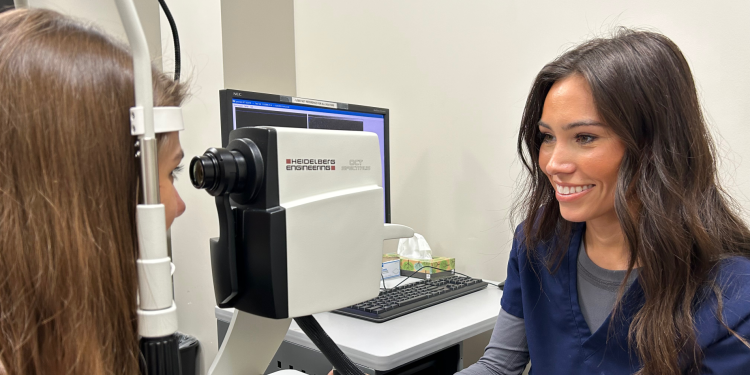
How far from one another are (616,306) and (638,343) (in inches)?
3.4

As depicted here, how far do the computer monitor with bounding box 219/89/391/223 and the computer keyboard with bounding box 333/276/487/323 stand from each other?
0.73 ft

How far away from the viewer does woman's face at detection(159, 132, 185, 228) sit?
0.55 m

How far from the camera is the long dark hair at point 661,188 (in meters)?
0.91

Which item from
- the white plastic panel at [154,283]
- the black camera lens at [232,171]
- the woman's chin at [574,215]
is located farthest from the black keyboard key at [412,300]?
the white plastic panel at [154,283]

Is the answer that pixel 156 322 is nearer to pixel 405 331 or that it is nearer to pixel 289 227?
pixel 289 227

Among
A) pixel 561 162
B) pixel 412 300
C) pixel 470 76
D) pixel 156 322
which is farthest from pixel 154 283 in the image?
pixel 470 76

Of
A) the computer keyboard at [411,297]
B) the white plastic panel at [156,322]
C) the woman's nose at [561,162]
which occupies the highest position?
the woman's nose at [561,162]

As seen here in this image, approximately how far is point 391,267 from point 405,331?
1.79 ft

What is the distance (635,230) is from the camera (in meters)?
0.97

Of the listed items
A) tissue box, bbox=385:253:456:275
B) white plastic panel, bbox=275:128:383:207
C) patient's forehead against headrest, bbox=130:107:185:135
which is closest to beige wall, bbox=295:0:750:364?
tissue box, bbox=385:253:456:275

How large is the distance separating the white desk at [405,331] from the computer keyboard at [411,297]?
15 millimetres

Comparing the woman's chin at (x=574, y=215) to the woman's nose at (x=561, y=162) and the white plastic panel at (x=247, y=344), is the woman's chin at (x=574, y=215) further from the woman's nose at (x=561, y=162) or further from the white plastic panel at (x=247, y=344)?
the white plastic panel at (x=247, y=344)

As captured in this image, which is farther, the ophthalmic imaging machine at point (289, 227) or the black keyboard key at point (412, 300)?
the black keyboard key at point (412, 300)

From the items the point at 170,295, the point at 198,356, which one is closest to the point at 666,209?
the point at 170,295
